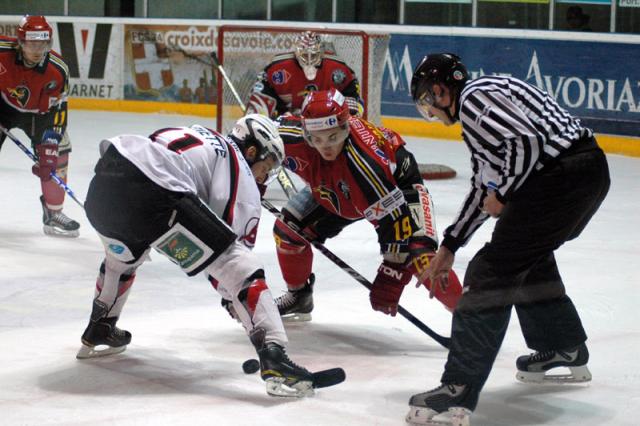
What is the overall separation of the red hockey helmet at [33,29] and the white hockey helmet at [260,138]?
8.67 ft

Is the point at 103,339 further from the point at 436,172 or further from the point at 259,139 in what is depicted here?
the point at 436,172

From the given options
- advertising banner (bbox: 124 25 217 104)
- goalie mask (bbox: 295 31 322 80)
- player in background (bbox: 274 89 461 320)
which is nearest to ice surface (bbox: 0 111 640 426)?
player in background (bbox: 274 89 461 320)

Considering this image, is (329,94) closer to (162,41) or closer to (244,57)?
(244,57)

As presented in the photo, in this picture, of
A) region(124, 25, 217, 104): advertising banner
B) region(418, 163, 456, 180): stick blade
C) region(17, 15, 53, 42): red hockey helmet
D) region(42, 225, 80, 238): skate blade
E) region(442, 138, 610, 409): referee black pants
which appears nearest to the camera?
region(442, 138, 610, 409): referee black pants

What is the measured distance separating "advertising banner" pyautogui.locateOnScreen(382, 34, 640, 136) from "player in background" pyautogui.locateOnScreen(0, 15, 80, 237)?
4.31 meters

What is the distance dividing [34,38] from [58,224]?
3.09ft

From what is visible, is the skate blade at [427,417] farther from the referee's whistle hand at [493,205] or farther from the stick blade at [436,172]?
the stick blade at [436,172]

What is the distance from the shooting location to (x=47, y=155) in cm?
571

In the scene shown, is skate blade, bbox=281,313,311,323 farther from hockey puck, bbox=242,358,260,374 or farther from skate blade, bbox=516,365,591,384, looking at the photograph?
skate blade, bbox=516,365,591,384

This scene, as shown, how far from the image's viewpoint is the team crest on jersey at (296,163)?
3.80 meters

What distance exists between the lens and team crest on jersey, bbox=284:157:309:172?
3.80m

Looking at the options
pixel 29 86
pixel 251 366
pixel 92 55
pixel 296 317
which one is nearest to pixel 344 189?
pixel 296 317

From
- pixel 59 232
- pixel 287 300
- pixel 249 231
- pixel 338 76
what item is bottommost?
pixel 59 232

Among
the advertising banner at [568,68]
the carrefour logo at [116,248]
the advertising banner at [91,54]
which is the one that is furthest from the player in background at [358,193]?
the advertising banner at [91,54]
